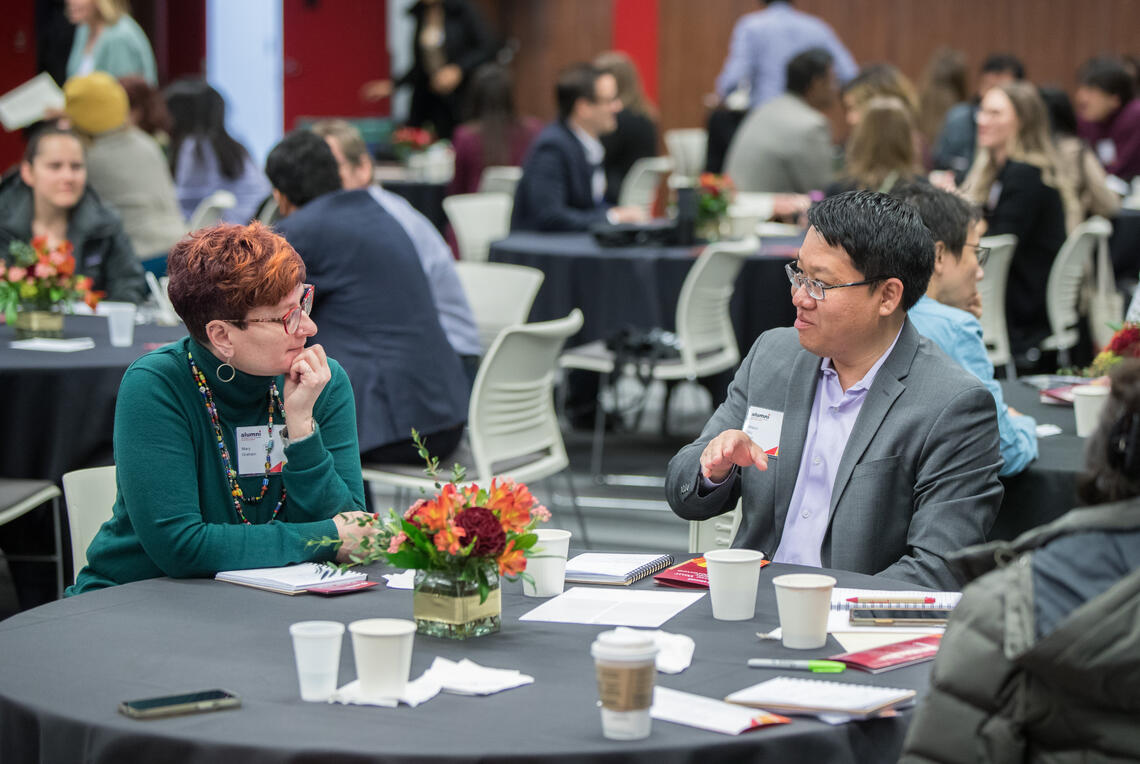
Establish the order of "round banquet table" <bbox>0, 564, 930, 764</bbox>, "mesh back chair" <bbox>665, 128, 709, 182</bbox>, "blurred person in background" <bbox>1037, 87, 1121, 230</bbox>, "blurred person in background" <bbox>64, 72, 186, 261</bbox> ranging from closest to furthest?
"round banquet table" <bbox>0, 564, 930, 764</bbox>, "blurred person in background" <bbox>64, 72, 186, 261</bbox>, "blurred person in background" <bbox>1037, 87, 1121, 230</bbox>, "mesh back chair" <bbox>665, 128, 709, 182</bbox>

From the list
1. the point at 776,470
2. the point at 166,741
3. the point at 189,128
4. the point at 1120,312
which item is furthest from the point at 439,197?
the point at 166,741

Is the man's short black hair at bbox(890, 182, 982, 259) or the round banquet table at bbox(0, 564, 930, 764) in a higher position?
the man's short black hair at bbox(890, 182, 982, 259)

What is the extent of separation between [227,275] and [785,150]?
18.9 ft

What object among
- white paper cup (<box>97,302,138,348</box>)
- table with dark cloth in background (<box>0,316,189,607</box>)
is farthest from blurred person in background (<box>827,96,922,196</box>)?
table with dark cloth in background (<box>0,316,189,607</box>)

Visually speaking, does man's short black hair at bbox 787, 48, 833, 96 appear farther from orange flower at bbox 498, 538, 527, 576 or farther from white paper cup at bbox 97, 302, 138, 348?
orange flower at bbox 498, 538, 527, 576

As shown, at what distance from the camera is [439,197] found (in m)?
10.3

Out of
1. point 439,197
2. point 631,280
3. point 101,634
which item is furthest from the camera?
point 439,197

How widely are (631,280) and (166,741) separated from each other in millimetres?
4823

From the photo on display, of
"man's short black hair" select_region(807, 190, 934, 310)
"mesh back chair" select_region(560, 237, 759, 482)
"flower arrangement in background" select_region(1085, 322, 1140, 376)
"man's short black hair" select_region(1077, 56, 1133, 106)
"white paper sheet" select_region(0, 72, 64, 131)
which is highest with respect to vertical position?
"man's short black hair" select_region(1077, 56, 1133, 106)

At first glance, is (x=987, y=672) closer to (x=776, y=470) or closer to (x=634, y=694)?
(x=634, y=694)

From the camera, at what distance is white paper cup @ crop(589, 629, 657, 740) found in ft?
5.36

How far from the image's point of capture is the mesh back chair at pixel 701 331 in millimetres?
5781

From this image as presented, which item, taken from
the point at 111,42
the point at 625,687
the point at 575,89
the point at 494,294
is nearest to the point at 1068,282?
the point at 575,89

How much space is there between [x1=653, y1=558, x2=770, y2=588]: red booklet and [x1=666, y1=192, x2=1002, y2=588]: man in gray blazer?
0.21m
